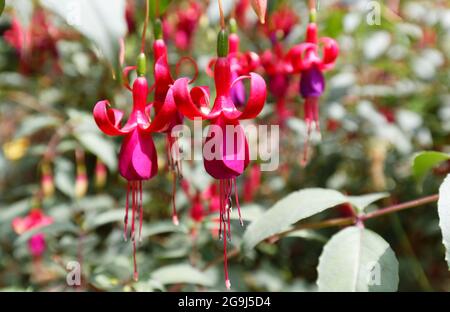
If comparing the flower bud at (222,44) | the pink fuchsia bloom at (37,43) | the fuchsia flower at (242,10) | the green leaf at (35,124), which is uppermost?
the fuchsia flower at (242,10)

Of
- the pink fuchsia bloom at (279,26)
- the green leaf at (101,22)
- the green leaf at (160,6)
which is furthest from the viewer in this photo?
the pink fuchsia bloom at (279,26)

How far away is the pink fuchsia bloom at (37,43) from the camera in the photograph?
1.43 metres

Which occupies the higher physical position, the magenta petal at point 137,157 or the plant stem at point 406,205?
the magenta petal at point 137,157

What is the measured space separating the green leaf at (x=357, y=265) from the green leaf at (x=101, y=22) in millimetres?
356

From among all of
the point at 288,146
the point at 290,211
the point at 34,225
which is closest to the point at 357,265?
the point at 290,211

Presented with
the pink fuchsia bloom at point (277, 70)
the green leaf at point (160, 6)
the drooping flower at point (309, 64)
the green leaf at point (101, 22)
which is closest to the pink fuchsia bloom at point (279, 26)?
the pink fuchsia bloom at point (277, 70)

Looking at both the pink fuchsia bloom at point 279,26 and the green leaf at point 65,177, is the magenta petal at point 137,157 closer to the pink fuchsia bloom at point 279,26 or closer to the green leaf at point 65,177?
the pink fuchsia bloom at point 279,26

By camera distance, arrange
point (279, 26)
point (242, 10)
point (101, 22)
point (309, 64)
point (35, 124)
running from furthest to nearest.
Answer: point (242, 10) < point (35, 124) < point (279, 26) < point (309, 64) < point (101, 22)

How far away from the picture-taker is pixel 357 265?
0.61m

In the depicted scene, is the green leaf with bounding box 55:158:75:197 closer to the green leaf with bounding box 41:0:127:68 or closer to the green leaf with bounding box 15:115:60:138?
the green leaf with bounding box 15:115:60:138

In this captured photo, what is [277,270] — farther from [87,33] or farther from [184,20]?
[87,33]

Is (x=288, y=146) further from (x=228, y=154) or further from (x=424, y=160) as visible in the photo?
(x=228, y=154)

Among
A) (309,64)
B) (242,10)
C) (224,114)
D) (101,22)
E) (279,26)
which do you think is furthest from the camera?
(242,10)

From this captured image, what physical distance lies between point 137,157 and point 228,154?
10 cm
